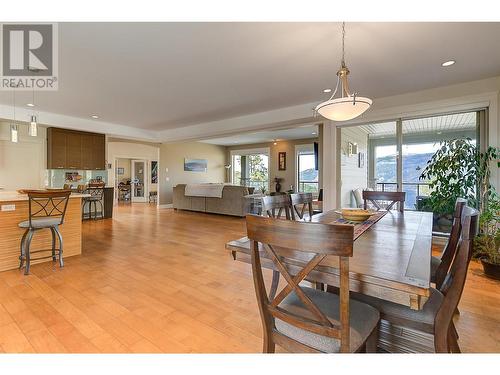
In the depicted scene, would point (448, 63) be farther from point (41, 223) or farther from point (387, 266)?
point (41, 223)

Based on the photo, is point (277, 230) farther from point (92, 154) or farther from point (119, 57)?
point (92, 154)

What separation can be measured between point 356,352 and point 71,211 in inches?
153

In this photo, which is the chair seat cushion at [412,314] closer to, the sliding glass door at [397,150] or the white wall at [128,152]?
the sliding glass door at [397,150]

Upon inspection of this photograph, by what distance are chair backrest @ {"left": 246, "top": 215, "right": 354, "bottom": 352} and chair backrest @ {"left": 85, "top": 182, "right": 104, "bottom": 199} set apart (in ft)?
20.6

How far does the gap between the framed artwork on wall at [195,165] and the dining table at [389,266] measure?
8458 millimetres

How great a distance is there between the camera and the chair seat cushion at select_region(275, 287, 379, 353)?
3.42 feet

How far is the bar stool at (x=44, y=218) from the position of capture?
9.30 ft

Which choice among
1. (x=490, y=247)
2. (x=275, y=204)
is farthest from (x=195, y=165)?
(x=490, y=247)

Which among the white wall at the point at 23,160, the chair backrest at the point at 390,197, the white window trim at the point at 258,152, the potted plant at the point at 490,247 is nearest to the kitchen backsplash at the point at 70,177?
the white wall at the point at 23,160

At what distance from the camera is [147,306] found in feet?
7.02

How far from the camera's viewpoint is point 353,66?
3102 mm

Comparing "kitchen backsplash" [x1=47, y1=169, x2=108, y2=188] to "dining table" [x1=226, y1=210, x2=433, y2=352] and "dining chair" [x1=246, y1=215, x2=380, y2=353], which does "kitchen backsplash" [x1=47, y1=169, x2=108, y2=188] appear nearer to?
"dining table" [x1=226, y1=210, x2=433, y2=352]

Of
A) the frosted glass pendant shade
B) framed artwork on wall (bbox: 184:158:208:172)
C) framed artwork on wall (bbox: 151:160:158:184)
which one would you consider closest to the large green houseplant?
the frosted glass pendant shade

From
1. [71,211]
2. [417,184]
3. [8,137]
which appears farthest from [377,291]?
[8,137]
